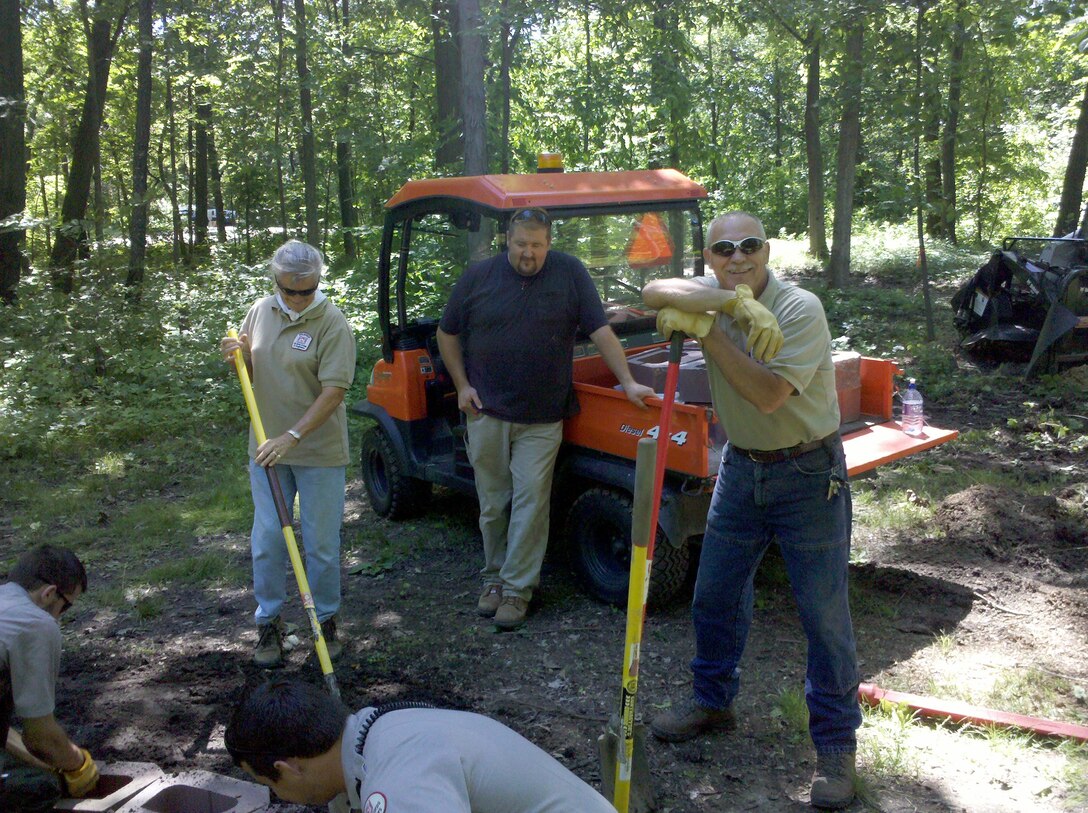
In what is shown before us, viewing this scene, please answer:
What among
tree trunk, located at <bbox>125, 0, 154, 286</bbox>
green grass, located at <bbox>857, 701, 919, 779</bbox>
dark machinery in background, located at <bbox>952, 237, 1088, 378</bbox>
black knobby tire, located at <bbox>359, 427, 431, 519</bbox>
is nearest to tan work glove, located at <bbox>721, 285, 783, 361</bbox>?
green grass, located at <bbox>857, 701, 919, 779</bbox>

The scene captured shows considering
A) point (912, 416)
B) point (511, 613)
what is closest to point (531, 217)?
point (511, 613)

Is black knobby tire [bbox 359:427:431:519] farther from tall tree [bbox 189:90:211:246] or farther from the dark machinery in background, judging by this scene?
tall tree [bbox 189:90:211:246]

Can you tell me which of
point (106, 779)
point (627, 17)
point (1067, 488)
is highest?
point (627, 17)

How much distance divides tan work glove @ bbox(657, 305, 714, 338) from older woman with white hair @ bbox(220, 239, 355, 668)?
1.83 metres

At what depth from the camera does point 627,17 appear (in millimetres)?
10281

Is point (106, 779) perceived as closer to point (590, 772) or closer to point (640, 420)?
point (590, 772)

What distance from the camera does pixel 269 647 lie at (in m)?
4.48

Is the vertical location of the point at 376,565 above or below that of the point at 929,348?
below

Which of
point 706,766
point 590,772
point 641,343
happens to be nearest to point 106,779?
point 590,772

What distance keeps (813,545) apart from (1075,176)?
1349cm

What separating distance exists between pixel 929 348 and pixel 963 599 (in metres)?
6.24

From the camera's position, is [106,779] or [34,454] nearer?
[106,779]

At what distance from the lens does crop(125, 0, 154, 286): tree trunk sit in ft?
37.1

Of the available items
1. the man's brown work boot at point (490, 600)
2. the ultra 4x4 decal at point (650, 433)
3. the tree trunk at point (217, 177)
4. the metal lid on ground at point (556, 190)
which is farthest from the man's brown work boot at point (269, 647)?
the tree trunk at point (217, 177)
